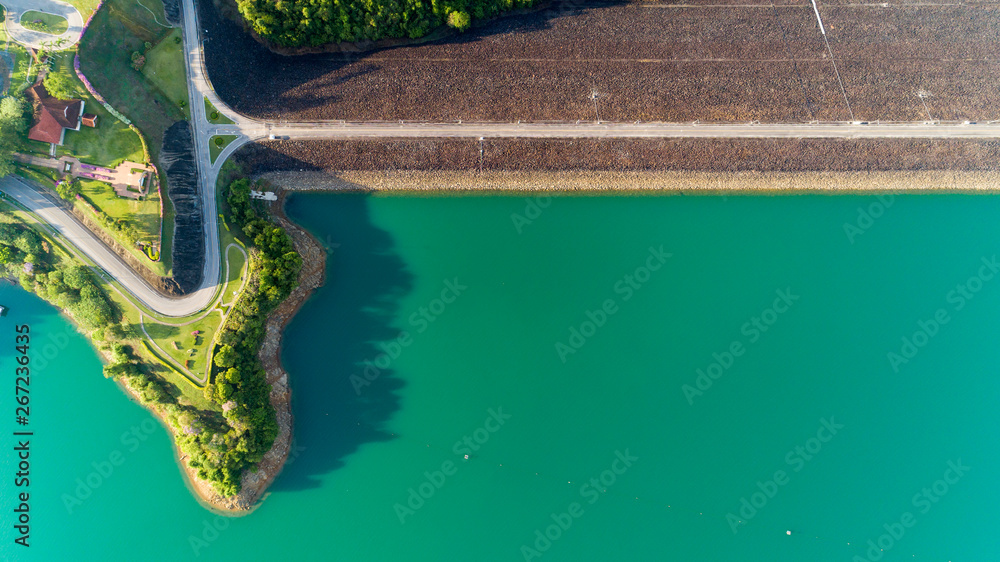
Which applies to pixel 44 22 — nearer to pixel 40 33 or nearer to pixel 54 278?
pixel 40 33

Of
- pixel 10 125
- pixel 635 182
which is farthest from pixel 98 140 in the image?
pixel 635 182

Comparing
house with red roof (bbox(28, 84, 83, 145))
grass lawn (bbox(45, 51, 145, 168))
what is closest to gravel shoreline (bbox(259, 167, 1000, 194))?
grass lawn (bbox(45, 51, 145, 168))

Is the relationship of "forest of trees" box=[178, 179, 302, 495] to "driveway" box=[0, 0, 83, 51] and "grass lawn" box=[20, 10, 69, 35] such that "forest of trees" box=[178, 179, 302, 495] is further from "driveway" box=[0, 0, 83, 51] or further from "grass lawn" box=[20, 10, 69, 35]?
"grass lawn" box=[20, 10, 69, 35]

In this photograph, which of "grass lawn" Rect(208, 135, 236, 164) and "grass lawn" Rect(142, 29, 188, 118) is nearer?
"grass lawn" Rect(142, 29, 188, 118)

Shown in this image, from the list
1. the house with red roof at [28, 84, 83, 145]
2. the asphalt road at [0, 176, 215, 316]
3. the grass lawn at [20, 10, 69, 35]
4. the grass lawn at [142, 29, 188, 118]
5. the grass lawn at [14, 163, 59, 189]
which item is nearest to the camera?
the house with red roof at [28, 84, 83, 145]

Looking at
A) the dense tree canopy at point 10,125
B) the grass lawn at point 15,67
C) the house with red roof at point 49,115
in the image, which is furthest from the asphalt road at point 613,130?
the grass lawn at point 15,67

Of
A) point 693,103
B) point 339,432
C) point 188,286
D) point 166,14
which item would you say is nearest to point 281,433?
point 339,432
